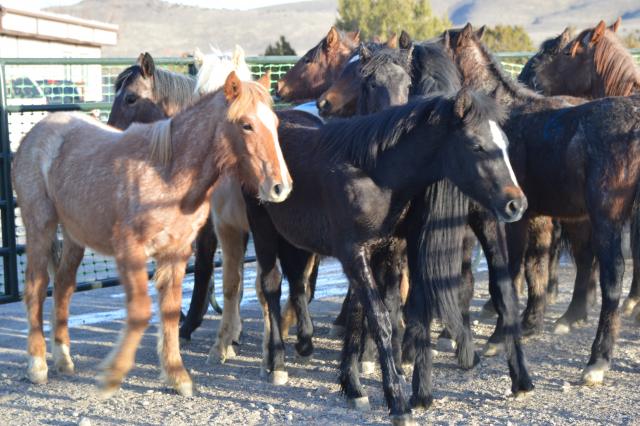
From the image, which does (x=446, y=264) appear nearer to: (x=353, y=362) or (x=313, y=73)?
(x=353, y=362)

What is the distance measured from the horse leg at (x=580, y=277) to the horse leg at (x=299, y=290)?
6.65ft

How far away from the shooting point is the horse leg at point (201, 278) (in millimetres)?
6852

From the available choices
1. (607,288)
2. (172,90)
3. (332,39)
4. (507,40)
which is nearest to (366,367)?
(607,288)

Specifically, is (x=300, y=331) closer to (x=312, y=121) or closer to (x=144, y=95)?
(x=312, y=121)

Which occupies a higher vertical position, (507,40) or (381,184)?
(507,40)

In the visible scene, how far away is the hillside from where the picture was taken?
229 feet

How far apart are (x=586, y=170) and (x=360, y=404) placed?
2.13 metres

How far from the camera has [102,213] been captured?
5.39m

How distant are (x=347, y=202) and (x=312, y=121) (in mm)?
1344

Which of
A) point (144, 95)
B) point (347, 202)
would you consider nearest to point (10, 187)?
point (144, 95)

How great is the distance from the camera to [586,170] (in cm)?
580

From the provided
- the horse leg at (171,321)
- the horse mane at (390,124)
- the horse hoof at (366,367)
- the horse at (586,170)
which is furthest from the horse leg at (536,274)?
the horse leg at (171,321)

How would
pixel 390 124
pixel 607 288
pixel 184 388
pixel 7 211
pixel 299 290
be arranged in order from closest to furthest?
pixel 390 124
pixel 184 388
pixel 607 288
pixel 299 290
pixel 7 211

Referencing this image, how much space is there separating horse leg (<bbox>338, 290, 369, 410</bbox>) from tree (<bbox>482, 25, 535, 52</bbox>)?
30.2 meters
